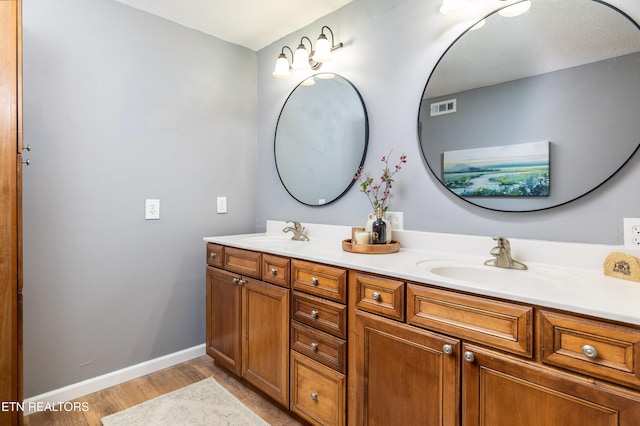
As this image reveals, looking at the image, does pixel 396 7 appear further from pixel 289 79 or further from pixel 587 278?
pixel 587 278

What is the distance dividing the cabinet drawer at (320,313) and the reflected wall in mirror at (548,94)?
819 millimetres

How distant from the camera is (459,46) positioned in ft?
5.30

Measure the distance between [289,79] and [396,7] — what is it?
3.07 feet

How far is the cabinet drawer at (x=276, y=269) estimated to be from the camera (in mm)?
1686

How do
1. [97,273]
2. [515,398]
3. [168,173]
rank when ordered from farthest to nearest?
1. [168,173]
2. [97,273]
3. [515,398]

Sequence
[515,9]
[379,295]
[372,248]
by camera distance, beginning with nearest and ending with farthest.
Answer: [379,295] → [515,9] → [372,248]

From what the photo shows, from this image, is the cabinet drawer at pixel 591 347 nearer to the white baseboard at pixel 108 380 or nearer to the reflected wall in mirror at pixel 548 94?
the reflected wall in mirror at pixel 548 94

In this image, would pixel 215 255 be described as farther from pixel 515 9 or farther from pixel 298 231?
pixel 515 9

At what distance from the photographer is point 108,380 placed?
204 centimetres

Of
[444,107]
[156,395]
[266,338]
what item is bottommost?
[156,395]

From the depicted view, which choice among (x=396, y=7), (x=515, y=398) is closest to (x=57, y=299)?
(x=515, y=398)

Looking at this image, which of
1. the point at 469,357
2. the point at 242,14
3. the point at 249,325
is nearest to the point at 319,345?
the point at 249,325

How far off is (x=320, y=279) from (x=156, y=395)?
1306 millimetres

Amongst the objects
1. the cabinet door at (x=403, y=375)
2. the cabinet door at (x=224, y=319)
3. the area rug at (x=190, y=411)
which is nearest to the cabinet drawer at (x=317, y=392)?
the cabinet door at (x=403, y=375)
